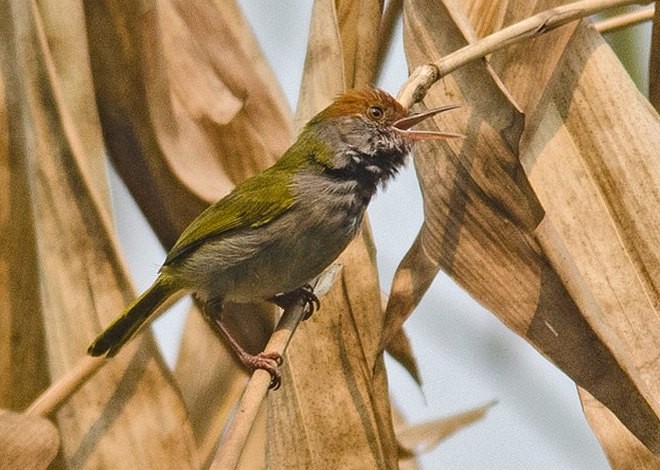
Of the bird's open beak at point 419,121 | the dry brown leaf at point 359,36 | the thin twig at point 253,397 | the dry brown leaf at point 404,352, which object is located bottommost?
the dry brown leaf at point 404,352

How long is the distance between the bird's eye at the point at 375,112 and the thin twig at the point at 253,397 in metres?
0.62

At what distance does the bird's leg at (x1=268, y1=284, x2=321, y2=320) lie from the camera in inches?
116

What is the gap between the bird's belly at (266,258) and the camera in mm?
3203

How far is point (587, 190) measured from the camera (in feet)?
9.00

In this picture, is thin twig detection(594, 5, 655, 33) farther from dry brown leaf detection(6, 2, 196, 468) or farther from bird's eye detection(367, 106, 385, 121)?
dry brown leaf detection(6, 2, 196, 468)

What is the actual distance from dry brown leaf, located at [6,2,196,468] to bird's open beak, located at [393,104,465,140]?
2.92 ft

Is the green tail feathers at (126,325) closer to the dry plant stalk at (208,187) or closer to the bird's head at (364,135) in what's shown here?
the dry plant stalk at (208,187)

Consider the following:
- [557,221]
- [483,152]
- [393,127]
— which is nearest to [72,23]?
[393,127]

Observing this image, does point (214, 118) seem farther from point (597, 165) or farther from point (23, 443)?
point (23, 443)

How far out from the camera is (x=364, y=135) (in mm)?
3439

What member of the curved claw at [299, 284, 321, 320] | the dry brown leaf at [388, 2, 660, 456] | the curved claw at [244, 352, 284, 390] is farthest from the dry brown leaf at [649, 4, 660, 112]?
the curved claw at [244, 352, 284, 390]

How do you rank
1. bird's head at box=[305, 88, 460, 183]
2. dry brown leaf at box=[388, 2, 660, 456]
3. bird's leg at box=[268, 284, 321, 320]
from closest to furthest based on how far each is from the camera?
→ dry brown leaf at box=[388, 2, 660, 456] → bird's leg at box=[268, 284, 321, 320] → bird's head at box=[305, 88, 460, 183]

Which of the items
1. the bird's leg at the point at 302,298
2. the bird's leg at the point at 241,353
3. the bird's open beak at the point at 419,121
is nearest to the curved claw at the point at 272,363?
the bird's leg at the point at 241,353

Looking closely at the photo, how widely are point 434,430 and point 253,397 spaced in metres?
1.23
